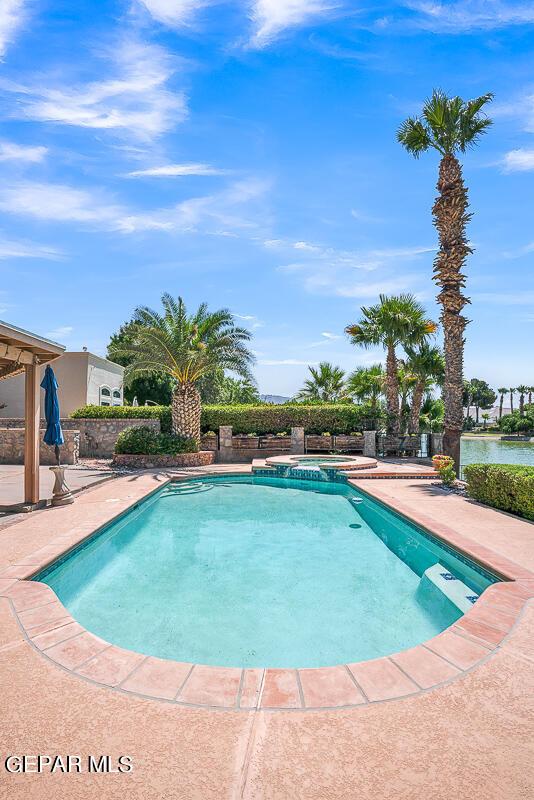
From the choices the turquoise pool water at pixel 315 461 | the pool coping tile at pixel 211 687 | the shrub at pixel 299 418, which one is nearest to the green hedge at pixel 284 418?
the shrub at pixel 299 418

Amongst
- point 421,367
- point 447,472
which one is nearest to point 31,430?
point 447,472

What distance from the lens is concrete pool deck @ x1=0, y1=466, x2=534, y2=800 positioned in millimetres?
2221

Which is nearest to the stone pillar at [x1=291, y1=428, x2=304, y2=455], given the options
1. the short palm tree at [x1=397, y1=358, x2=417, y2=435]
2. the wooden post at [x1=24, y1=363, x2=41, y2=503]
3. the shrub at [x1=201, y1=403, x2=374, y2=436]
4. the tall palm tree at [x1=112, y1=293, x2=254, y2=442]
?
the shrub at [x1=201, y1=403, x2=374, y2=436]

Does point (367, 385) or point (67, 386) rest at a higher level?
point (367, 385)

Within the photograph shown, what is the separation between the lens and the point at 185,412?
17734mm

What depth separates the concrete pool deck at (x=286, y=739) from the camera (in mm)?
2221

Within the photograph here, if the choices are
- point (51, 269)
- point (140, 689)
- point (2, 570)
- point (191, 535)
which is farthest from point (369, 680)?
point (51, 269)

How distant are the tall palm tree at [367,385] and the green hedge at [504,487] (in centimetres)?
1801

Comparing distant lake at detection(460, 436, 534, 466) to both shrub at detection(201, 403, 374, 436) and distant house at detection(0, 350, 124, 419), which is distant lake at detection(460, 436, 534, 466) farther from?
distant house at detection(0, 350, 124, 419)

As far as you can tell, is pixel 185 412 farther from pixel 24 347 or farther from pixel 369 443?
pixel 24 347

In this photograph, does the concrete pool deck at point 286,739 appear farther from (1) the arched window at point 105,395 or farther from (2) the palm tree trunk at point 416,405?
(1) the arched window at point 105,395

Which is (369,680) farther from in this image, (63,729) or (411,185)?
(411,185)

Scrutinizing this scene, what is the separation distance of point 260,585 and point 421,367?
1802cm

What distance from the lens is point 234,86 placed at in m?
10.6
